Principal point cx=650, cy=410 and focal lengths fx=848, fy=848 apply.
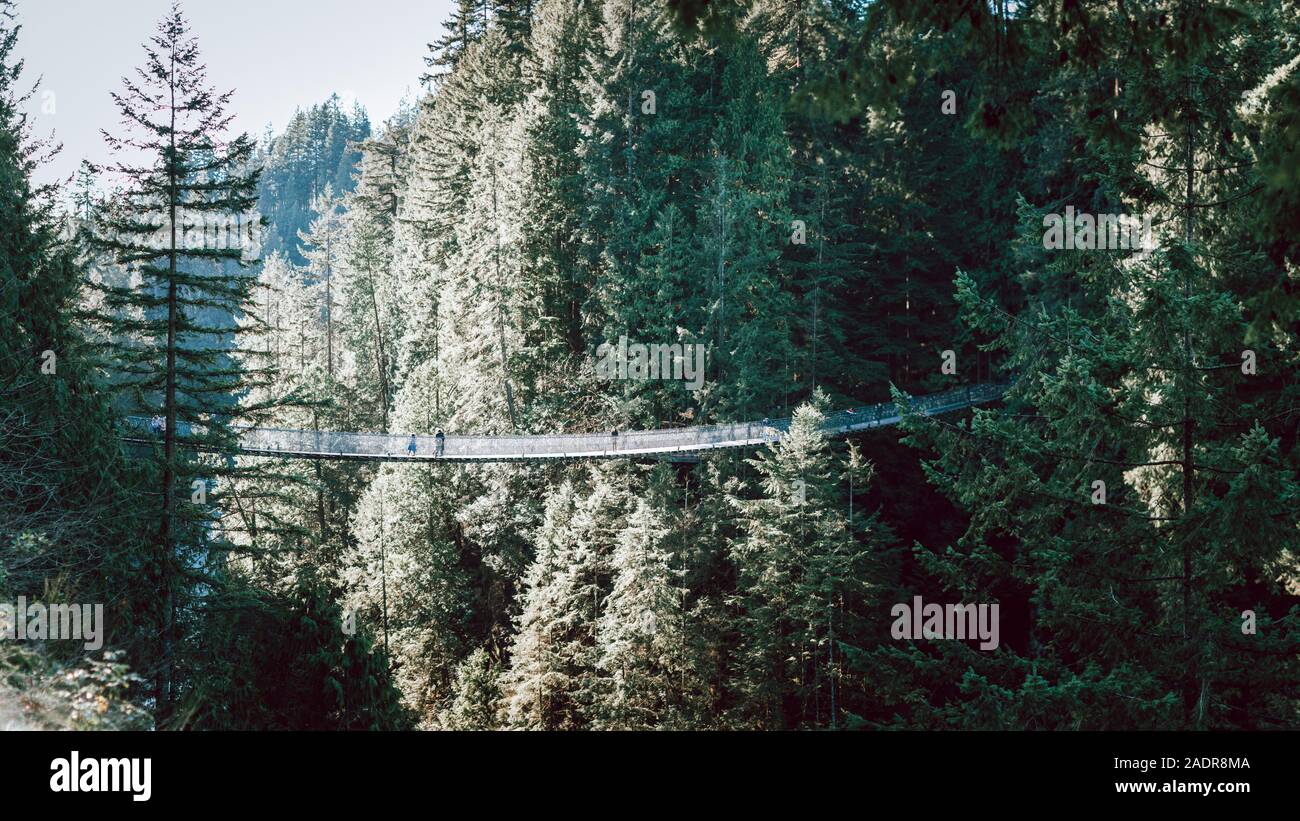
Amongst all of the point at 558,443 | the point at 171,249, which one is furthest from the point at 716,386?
the point at 171,249

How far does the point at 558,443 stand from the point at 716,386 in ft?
14.5

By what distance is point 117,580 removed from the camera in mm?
12609

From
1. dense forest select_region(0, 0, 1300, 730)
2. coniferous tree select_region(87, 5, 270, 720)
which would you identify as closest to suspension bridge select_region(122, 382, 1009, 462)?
dense forest select_region(0, 0, 1300, 730)

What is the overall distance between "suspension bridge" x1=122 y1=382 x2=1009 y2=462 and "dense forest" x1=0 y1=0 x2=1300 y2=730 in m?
0.97

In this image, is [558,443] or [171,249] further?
[558,443]

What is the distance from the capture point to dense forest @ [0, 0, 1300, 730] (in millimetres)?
8250

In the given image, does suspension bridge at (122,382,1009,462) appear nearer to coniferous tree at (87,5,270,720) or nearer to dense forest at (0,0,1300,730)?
dense forest at (0,0,1300,730)

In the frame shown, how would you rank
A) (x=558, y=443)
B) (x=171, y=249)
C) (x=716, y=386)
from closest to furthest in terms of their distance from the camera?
(x=171, y=249), (x=558, y=443), (x=716, y=386)

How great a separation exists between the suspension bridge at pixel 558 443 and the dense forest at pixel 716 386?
97 centimetres

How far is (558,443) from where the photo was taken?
2022 centimetres

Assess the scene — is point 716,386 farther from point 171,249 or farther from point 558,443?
point 171,249
